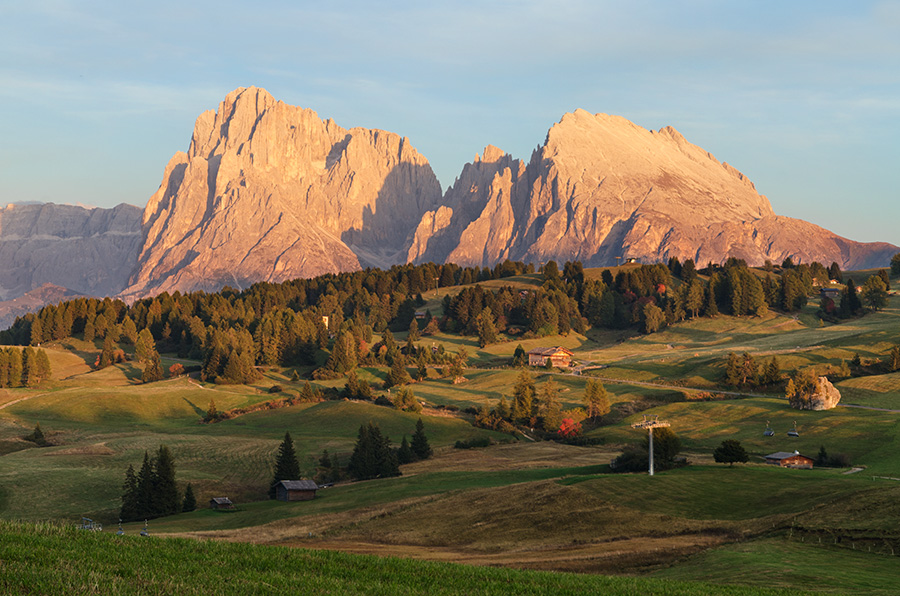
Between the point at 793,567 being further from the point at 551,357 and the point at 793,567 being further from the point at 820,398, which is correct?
the point at 551,357

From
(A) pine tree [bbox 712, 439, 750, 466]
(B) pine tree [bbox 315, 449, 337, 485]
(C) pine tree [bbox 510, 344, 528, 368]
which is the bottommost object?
(B) pine tree [bbox 315, 449, 337, 485]

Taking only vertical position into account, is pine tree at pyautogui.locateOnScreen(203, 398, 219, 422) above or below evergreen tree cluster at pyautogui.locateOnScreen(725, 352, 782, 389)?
below

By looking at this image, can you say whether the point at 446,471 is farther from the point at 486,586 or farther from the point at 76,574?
the point at 76,574

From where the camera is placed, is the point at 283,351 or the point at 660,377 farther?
the point at 283,351

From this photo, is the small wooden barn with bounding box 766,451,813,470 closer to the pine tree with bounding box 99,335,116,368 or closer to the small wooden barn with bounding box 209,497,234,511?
the small wooden barn with bounding box 209,497,234,511

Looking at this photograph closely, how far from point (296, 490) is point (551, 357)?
103m

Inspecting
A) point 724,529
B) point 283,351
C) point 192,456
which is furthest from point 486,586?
point 283,351

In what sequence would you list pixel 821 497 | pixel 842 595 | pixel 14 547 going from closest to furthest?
pixel 14 547 < pixel 842 595 < pixel 821 497

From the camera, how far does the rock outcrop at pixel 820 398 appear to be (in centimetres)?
11312

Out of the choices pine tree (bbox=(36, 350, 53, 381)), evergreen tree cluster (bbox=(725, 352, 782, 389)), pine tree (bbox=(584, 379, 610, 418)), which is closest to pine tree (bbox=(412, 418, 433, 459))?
pine tree (bbox=(584, 379, 610, 418))

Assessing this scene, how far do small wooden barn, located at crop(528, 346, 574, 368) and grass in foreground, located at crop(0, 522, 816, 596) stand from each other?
486 feet

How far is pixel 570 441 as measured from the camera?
114125 millimetres

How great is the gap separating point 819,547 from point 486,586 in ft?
95.5

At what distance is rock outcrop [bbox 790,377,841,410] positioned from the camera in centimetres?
11312
